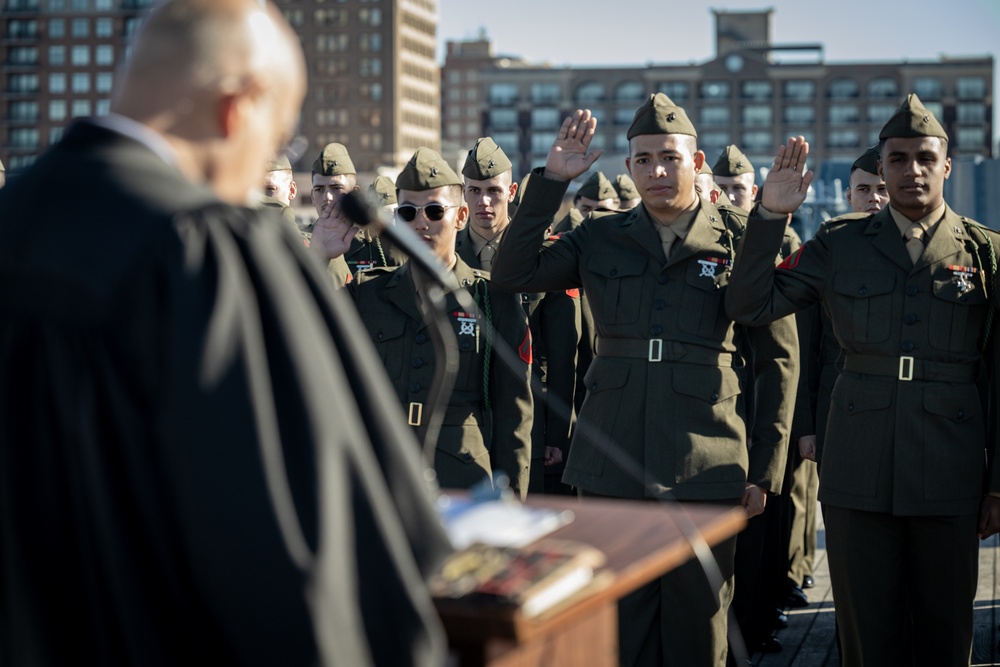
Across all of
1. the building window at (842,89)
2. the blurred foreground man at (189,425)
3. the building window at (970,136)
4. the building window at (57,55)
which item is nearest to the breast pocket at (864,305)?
the blurred foreground man at (189,425)

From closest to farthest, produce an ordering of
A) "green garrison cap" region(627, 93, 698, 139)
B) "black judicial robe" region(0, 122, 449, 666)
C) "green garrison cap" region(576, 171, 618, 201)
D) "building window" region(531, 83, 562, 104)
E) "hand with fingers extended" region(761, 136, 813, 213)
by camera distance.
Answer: "black judicial robe" region(0, 122, 449, 666), "hand with fingers extended" region(761, 136, 813, 213), "green garrison cap" region(627, 93, 698, 139), "green garrison cap" region(576, 171, 618, 201), "building window" region(531, 83, 562, 104)

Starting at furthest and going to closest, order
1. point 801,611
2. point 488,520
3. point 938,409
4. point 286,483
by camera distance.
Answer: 1. point 801,611
2. point 938,409
3. point 488,520
4. point 286,483

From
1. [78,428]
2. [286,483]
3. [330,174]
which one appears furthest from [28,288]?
[330,174]

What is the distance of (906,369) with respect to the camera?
516cm

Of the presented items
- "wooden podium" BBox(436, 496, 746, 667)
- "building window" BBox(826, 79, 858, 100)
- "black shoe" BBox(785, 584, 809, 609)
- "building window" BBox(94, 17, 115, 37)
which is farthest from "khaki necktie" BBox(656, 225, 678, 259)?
"building window" BBox(94, 17, 115, 37)

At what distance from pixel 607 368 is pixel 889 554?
134cm

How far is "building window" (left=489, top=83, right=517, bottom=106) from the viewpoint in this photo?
127 m

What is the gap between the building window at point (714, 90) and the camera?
404ft

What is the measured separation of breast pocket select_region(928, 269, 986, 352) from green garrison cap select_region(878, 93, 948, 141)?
592mm

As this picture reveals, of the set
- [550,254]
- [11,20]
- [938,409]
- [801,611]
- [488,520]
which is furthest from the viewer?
[11,20]

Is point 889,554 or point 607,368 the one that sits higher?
point 607,368

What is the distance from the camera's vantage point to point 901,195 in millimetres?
5352

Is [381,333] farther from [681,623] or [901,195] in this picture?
[901,195]

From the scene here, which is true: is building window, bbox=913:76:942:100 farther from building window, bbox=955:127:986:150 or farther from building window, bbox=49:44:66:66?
building window, bbox=49:44:66:66
